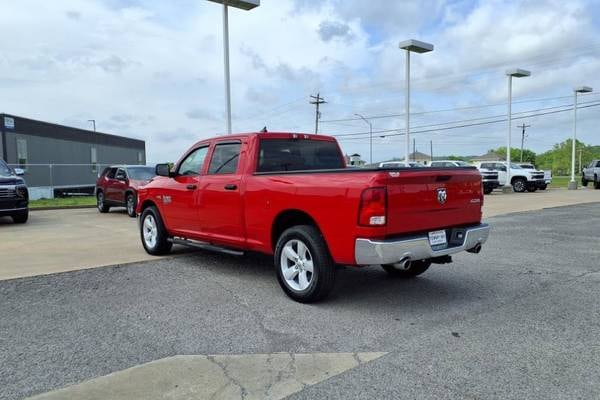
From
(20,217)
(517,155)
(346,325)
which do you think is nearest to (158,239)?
(346,325)

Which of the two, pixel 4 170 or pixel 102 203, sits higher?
pixel 4 170

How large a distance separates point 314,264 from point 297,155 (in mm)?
2000

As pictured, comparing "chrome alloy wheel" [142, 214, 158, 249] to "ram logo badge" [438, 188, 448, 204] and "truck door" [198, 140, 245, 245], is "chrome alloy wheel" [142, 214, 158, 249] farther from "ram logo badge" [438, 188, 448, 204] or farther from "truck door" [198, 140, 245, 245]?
"ram logo badge" [438, 188, 448, 204]

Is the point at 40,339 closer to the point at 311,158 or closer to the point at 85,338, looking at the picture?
the point at 85,338

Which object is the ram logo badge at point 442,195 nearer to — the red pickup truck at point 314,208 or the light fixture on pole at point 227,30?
the red pickup truck at point 314,208

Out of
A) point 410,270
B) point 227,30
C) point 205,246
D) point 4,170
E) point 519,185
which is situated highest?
point 227,30

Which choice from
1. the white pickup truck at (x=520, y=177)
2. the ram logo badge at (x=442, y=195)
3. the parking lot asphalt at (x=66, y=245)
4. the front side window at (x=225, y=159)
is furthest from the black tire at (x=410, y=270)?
the white pickup truck at (x=520, y=177)

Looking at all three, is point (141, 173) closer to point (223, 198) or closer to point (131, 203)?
point (131, 203)

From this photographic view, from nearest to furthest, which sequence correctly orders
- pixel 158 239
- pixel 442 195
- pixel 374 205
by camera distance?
pixel 374 205 < pixel 442 195 < pixel 158 239

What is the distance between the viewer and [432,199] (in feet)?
16.8

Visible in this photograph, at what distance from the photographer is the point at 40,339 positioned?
4.33 metres

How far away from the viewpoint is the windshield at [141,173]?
15.5m

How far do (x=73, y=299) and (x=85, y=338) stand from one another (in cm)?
137

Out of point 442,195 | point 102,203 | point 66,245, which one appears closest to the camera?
point 442,195
